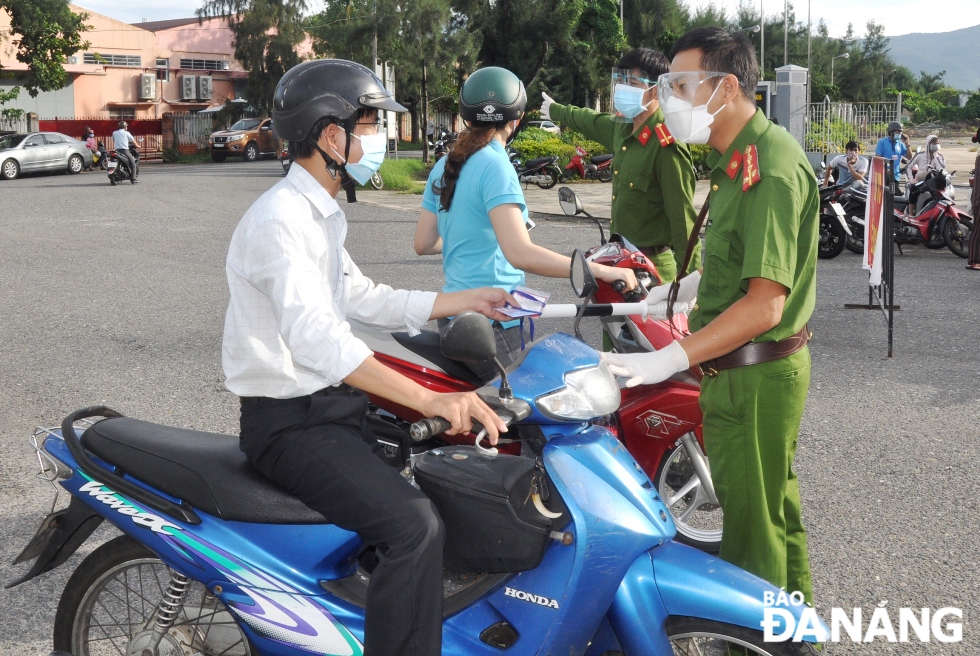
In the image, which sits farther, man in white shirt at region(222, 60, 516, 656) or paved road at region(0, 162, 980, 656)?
paved road at region(0, 162, 980, 656)

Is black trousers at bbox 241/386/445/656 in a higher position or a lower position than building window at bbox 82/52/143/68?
lower

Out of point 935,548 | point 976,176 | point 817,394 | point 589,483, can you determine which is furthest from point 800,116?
point 589,483

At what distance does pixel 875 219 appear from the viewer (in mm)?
7641

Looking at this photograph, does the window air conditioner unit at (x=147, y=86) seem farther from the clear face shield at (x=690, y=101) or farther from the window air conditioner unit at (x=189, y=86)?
the clear face shield at (x=690, y=101)

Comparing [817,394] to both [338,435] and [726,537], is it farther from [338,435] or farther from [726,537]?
[338,435]

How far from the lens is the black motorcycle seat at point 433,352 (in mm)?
3352

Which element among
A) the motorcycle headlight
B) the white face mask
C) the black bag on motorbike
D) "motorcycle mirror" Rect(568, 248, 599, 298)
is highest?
the white face mask

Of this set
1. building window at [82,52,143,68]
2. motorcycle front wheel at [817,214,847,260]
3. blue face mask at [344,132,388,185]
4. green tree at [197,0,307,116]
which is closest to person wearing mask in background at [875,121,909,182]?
motorcycle front wheel at [817,214,847,260]

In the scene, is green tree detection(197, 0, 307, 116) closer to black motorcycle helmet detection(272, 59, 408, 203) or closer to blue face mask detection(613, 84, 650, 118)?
blue face mask detection(613, 84, 650, 118)

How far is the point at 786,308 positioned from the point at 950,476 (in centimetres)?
255

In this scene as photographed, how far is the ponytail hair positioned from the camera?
3.93 m

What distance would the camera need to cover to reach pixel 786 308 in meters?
3.02

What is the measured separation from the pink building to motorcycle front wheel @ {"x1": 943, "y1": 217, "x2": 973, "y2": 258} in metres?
45.4

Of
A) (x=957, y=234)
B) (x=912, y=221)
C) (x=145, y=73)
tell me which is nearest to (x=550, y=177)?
(x=912, y=221)
